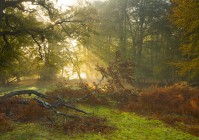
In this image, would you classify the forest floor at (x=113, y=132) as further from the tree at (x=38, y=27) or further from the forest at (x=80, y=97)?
the tree at (x=38, y=27)

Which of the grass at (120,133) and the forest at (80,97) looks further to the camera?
the forest at (80,97)

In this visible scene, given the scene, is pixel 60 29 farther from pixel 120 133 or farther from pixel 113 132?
pixel 120 133

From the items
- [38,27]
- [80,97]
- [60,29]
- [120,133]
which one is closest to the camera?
[120,133]

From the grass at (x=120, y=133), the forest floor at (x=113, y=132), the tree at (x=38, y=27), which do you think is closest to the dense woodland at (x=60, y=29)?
the tree at (x=38, y=27)

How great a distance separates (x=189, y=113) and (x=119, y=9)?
2213 cm

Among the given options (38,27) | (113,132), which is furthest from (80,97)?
(113,132)

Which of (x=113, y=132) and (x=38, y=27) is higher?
(x=38, y=27)

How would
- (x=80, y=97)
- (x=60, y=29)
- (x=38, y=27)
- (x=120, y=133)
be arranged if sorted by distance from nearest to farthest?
1. (x=120, y=133)
2. (x=38, y=27)
3. (x=60, y=29)
4. (x=80, y=97)

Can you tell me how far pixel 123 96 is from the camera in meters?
14.9

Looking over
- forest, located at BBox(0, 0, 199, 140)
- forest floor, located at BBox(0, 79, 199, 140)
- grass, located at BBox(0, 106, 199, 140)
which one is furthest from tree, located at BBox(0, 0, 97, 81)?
grass, located at BBox(0, 106, 199, 140)

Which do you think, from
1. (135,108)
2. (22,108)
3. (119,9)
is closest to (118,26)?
(119,9)

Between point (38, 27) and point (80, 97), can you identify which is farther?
point (80, 97)

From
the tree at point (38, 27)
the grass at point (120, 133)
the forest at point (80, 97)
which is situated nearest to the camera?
the grass at point (120, 133)

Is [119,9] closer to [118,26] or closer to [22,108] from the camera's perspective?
[118,26]
